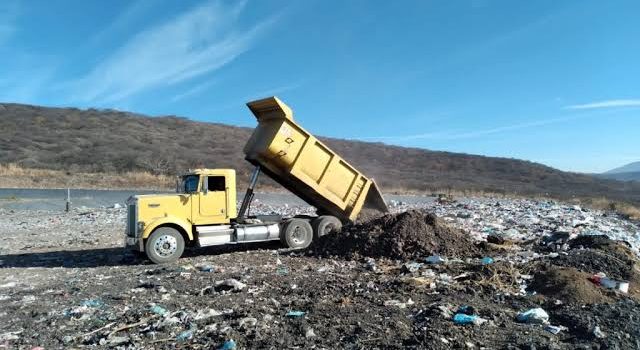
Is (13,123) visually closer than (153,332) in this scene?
No

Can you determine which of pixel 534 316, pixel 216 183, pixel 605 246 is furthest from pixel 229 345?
pixel 605 246

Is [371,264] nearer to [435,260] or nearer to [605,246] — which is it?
[435,260]

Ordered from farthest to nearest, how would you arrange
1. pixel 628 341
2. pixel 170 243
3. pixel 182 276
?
pixel 170 243
pixel 182 276
pixel 628 341

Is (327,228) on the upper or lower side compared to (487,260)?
upper

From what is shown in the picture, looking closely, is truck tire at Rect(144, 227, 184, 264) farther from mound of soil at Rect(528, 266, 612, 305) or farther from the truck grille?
mound of soil at Rect(528, 266, 612, 305)

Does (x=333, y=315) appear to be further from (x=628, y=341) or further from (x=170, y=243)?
(x=170, y=243)

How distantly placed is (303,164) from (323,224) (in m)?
1.41

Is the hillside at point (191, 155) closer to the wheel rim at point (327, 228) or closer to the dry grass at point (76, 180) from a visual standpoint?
the dry grass at point (76, 180)

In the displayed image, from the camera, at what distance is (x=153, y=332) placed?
494cm

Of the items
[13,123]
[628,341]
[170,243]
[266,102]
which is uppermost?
[13,123]

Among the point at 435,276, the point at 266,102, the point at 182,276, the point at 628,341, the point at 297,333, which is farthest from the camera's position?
the point at 266,102

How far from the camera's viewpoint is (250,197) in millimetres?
10852

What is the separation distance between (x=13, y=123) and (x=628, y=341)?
63914mm

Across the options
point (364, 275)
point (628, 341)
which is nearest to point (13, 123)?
point (364, 275)
